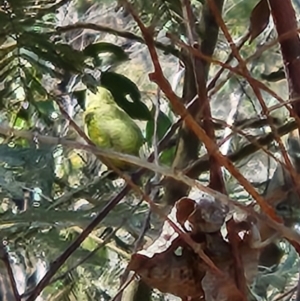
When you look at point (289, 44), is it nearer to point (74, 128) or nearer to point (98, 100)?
point (74, 128)

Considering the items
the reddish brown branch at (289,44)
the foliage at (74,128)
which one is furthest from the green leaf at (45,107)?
the reddish brown branch at (289,44)

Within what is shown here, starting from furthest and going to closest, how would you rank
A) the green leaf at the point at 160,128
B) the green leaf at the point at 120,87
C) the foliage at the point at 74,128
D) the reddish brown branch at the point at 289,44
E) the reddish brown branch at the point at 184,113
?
the green leaf at the point at 160,128 → the green leaf at the point at 120,87 → the foliage at the point at 74,128 → the reddish brown branch at the point at 289,44 → the reddish brown branch at the point at 184,113

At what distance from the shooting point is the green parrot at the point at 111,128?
0.78 meters

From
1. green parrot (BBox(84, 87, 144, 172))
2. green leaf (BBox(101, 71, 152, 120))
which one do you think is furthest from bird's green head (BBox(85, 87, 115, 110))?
green leaf (BBox(101, 71, 152, 120))

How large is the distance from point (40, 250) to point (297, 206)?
281 mm

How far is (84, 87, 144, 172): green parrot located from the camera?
78 cm

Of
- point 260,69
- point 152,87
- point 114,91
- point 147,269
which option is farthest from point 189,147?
point 152,87

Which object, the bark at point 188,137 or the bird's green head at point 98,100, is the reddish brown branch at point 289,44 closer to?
the bark at point 188,137

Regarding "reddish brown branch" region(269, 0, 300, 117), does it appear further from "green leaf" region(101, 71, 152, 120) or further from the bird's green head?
the bird's green head

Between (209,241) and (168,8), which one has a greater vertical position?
(168,8)

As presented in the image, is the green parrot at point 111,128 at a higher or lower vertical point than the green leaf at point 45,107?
lower

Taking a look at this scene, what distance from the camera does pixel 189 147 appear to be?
721mm

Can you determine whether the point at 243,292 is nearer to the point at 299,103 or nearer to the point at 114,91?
the point at 299,103

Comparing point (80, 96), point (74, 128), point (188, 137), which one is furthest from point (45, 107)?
point (74, 128)
